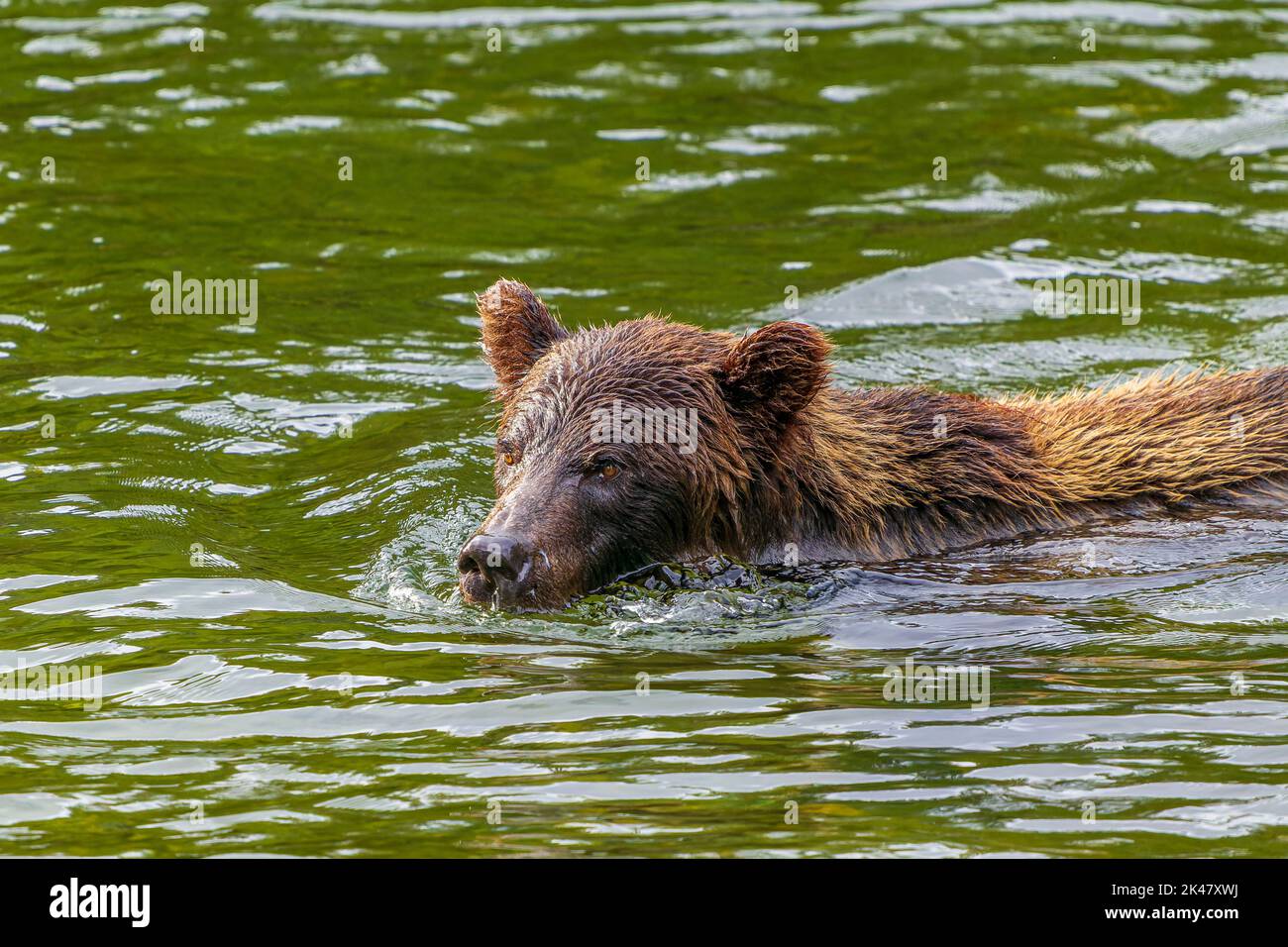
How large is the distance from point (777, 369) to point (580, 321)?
18.8ft

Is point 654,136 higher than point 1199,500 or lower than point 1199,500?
higher

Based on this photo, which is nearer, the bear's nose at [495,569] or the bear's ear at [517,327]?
the bear's nose at [495,569]

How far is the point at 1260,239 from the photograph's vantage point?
18.3m

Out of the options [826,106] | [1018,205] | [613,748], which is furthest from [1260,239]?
[613,748]

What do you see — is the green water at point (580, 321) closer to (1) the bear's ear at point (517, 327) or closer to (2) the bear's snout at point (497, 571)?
(2) the bear's snout at point (497, 571)

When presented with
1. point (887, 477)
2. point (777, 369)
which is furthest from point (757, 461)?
point (887, 477)

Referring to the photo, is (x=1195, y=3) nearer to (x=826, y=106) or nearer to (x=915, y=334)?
(x=826, y=106)

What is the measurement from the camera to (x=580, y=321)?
1625 cm

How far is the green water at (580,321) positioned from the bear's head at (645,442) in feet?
1.21

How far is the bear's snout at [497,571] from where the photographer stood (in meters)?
9.80

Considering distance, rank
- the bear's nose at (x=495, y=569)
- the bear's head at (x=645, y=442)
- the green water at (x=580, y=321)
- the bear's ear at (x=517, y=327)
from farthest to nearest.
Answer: the bear's ear at (x=517, y=327) < the bear's head at (x=645, y=442) < the bear's nose at (x=495, y=569) < the green water at (x=580, y=321)

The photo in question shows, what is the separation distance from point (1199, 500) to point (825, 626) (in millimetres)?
3203

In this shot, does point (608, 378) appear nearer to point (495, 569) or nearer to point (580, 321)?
point (495, 569)

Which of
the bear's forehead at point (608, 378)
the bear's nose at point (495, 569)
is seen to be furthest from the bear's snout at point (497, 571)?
the bear's forehead at point (608, 378)
